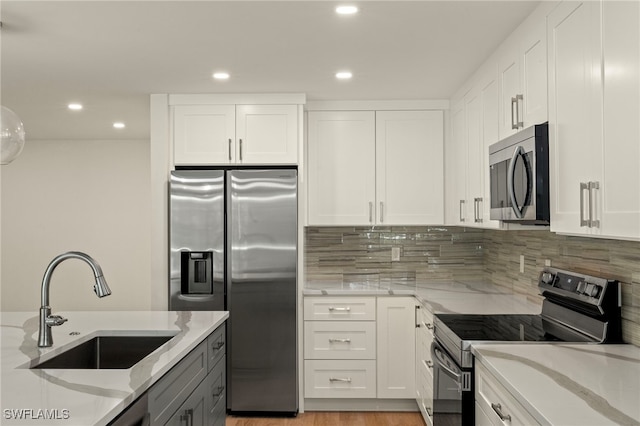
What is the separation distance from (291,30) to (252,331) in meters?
2.17

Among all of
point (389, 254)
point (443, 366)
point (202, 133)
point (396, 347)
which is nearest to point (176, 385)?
point (443, 366)

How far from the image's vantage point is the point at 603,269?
242cm

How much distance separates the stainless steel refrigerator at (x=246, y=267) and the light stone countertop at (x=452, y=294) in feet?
1.13

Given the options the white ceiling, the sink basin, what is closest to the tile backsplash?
the white ceiling

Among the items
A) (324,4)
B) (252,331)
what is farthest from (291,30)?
(252,331)

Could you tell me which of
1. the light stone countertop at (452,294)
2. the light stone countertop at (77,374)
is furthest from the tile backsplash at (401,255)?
the light stone countertop at (77,374)

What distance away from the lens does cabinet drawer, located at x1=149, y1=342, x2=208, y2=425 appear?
5.89 ft

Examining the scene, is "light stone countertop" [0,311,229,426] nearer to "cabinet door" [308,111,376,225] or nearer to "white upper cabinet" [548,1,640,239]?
"white upper cabinet" [548,1,640,239]

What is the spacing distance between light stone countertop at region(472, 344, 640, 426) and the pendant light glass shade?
218cm

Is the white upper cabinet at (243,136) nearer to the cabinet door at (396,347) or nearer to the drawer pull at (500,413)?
the cabinet door at (396,347)

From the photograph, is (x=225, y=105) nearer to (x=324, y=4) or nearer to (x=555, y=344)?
(x=324, y=4)

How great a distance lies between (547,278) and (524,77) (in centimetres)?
103

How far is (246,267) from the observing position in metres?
3.87

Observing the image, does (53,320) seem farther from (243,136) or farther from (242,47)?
(243,136)
